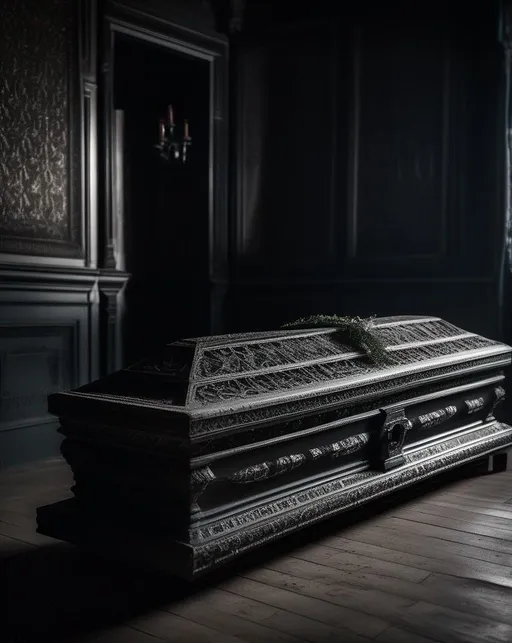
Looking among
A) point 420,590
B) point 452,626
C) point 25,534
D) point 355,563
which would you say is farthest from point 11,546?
point 452,626

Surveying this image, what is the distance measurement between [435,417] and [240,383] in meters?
1.20

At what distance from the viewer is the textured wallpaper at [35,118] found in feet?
12.7

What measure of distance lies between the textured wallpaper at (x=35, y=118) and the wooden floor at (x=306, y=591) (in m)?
1.81

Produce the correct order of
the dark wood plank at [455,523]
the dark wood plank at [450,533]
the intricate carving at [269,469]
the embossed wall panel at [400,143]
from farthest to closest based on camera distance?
the embossed wall panel at [400,143]
the dark wood plank at [455,523]
the dark wood plank at [450,533]
the intricate carving at [269,469]

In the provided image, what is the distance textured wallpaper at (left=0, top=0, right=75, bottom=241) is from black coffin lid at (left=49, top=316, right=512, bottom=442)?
6.13 ft

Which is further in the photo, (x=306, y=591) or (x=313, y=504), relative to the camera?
(x=313, y=504)

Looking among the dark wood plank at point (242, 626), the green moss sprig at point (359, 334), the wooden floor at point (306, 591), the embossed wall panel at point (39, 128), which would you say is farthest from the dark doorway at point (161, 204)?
the dark wood plank at point (242, 626)

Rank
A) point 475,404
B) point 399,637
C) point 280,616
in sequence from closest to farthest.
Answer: point 399,637 → point 280,616 → point 475,404

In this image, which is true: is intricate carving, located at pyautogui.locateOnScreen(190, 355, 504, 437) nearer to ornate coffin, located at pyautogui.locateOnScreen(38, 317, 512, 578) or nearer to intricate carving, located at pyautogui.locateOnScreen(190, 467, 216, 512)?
ornate coffin, located at pyautogui.locateOnScreen(38, 317, 512, 578)

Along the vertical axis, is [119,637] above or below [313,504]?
below

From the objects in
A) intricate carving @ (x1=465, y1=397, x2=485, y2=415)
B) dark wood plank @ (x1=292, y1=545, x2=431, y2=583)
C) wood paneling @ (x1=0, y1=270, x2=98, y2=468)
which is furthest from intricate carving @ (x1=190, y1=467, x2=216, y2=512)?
wood paneling @ (x1=0, y1=270, x2=98, y2=468)

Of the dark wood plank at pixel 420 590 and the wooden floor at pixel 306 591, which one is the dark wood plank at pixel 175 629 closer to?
the wooden floor at pixel 306 591

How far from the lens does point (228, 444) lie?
215 cm

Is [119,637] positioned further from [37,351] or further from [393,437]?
[37,351]
